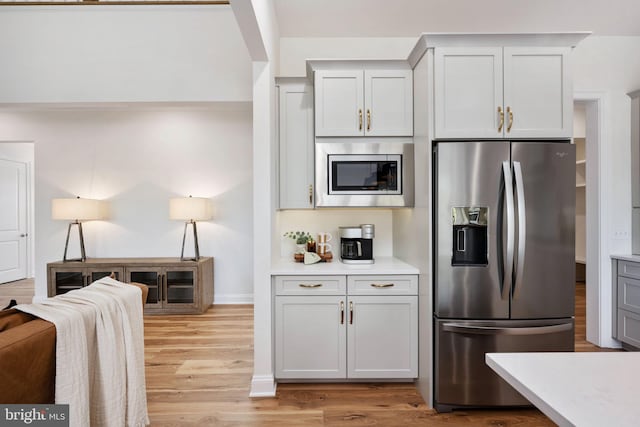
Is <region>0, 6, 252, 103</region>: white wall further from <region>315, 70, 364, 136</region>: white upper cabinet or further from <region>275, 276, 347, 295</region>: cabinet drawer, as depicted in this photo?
<region>275, 276, 347, 295</region>: cabinet drawer

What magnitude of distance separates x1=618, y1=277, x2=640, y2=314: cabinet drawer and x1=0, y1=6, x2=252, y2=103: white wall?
375cm

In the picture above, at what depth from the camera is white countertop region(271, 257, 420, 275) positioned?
98.6 inches

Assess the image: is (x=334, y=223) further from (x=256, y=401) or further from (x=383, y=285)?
(x=256, y=401)

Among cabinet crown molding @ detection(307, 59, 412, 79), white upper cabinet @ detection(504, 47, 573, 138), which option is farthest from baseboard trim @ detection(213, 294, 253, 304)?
white upper cabinet @ detection(504, 47, 573, 138)

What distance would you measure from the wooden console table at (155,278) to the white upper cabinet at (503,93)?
339 cm

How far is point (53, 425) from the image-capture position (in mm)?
1323

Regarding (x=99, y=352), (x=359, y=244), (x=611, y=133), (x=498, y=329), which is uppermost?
(x=611, y=133)

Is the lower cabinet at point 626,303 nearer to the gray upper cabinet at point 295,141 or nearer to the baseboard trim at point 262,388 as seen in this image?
the gray upper cabinet at point 295,141

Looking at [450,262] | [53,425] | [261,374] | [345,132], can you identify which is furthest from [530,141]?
[53,425]

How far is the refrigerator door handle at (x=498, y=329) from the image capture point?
225 centimetres

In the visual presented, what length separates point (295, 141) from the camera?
9.24ft

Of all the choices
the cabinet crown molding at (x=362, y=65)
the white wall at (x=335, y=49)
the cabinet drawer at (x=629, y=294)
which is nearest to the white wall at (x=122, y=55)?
the white wall at (x=335, y=49)

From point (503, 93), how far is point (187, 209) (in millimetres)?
3572

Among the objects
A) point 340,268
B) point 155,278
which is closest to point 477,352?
point 340,268
